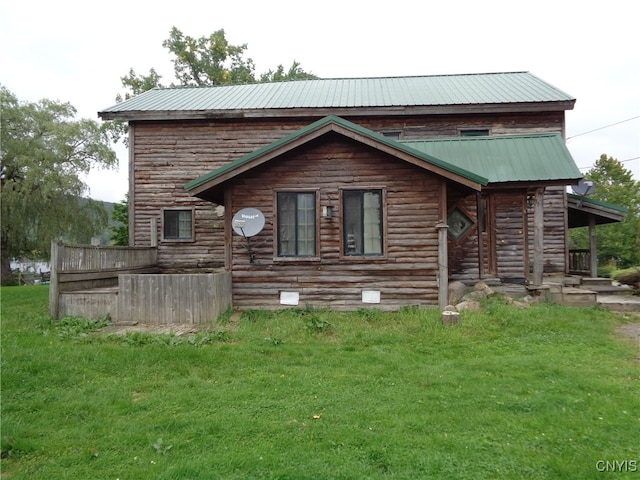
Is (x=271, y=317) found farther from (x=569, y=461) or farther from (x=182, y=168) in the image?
(x=182, y=168)

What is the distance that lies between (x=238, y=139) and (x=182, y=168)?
2.47 metres

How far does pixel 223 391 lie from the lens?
4.78m

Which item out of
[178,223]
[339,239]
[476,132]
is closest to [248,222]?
[339,239]

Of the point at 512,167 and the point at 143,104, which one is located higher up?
the point at 143,104

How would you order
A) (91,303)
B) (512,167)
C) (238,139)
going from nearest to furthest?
(91,303) < (512,167) < (238,139)

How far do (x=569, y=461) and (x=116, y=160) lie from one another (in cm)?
3059

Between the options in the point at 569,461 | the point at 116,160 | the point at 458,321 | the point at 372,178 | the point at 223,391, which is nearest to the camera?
the point at 569,461

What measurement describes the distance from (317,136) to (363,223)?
2531mm

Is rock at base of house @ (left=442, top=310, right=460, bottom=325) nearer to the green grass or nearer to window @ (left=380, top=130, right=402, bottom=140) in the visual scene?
the green grass

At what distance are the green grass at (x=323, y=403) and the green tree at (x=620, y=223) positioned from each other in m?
26.7

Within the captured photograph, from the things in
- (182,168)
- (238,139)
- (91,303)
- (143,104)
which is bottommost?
(91,303)

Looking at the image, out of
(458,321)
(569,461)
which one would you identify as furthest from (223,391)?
(458,321)

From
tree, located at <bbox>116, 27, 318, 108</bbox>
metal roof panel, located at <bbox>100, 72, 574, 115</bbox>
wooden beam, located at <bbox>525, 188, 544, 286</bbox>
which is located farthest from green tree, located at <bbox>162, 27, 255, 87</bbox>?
wooden beam, located at <bbox>525, 188, 544, 286</bbox>

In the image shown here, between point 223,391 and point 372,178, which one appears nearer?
point 223,391
